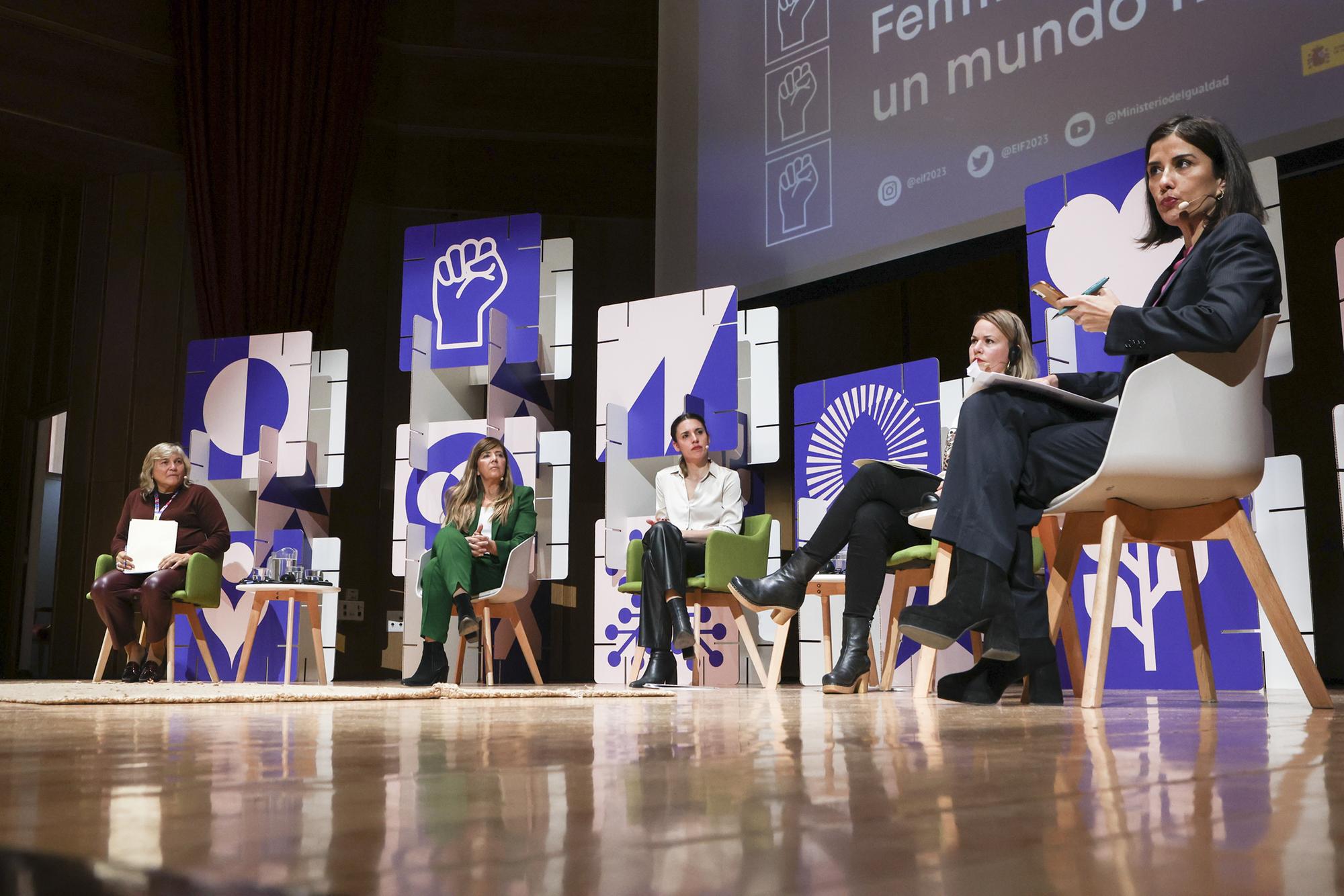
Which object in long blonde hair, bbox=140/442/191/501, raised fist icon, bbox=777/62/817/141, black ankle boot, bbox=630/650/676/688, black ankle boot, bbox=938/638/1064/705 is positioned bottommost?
black ankle boot, bbox=630/650/676/688

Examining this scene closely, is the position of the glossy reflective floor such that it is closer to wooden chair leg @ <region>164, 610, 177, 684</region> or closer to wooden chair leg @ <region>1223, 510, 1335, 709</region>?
wooden chair leg @ <region>1223, 510, 1335, 709</region>

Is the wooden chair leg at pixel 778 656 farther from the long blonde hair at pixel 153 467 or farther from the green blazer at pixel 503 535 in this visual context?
the long blonde hair at pixel 153 467

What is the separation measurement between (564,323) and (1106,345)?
3.63 metres

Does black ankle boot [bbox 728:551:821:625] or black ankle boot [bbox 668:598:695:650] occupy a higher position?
black ankle boot [bbox 728:551:821:625]

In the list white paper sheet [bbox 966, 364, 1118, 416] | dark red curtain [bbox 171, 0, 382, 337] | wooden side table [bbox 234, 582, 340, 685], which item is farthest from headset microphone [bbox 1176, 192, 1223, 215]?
dark red curtain [bbox 171, 0, 382, 337]

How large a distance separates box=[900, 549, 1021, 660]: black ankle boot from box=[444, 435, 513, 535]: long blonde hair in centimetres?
308

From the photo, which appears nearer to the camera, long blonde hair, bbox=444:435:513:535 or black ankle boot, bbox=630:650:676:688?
black ankle boot, bbox=630:650:676:688

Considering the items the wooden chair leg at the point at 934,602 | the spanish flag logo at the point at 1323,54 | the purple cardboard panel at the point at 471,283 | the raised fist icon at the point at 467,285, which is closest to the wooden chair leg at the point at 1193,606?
the wooden chair leg at the point at 934,602

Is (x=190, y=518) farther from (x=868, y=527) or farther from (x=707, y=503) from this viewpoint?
(x=868, y=527)

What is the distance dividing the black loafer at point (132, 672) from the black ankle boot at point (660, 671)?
2.37 meters

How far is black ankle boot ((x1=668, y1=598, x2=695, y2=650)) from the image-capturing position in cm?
352

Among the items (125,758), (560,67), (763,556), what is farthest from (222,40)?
(125,758)

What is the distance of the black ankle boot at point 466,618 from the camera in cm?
405

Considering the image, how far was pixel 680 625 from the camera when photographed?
357cm
